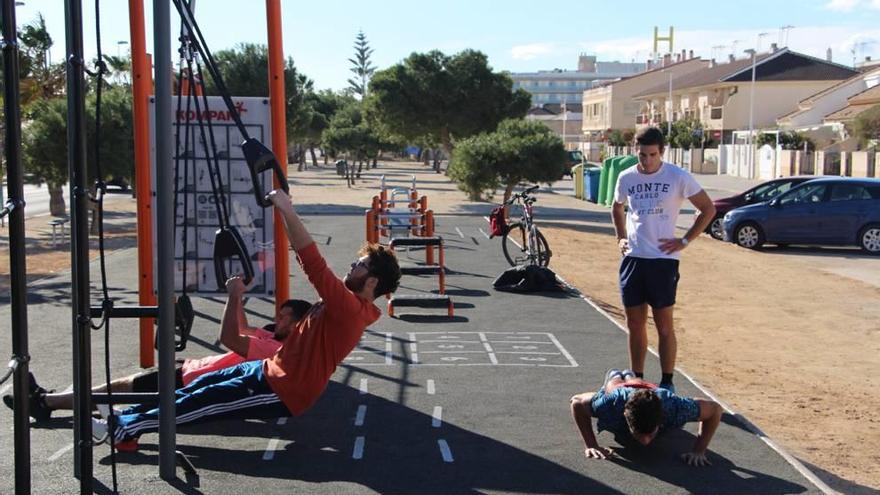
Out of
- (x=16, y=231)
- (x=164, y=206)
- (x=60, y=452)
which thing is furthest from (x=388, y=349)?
(x=16, y=231)

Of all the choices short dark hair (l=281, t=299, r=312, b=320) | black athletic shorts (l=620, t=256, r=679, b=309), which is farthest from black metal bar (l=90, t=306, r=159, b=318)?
black athletic shorts (l=620, t=256, r=679, b=309)

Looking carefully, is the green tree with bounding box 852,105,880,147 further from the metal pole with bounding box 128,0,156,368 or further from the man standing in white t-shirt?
the metal pole with bounding box 128,0,156,368

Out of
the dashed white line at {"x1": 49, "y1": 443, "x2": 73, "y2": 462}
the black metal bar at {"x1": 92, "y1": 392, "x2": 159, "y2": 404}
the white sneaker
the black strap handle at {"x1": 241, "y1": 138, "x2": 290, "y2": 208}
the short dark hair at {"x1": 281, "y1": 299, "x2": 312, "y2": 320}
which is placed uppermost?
the black strap handle at {"x1": 241, "y1": 138, "x2": 290, "y2": 208}

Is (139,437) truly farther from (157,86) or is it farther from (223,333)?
(157,86)

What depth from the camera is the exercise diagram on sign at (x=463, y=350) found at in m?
8.34

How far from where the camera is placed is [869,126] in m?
46.2

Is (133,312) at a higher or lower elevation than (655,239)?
lower

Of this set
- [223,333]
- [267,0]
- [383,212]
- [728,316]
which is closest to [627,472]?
[223,333]

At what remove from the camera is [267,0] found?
738cm

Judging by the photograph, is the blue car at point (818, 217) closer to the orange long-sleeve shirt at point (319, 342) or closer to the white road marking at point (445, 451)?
the white road marking at point (445, 451)

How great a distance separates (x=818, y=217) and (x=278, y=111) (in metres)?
15.2

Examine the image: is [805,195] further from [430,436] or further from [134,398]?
[134,398]

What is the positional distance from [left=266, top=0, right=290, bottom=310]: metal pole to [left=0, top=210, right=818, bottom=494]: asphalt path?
34.9 inches

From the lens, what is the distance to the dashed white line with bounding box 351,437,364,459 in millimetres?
5680
